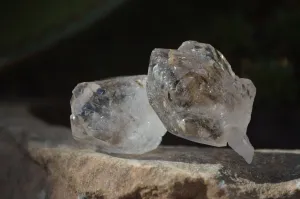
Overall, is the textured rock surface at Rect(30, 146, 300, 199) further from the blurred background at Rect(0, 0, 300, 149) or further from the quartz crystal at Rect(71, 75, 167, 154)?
the blurred background at Rect(0, 0, 300, 149)

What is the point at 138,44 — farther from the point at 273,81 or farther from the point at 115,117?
the point at 115,117

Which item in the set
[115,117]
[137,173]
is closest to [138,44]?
[115,117]

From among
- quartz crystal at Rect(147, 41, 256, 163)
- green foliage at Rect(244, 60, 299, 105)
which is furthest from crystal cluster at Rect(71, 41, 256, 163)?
green foliage at Rect(244, 60, 299, 105)

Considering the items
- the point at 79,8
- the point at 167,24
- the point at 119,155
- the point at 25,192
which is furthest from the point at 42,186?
the point at 167,24

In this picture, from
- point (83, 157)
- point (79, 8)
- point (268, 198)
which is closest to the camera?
point (268, 198)

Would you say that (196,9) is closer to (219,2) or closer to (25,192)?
(219,2)

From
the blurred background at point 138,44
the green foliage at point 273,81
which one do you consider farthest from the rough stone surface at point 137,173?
the green foliage at point 273,81
